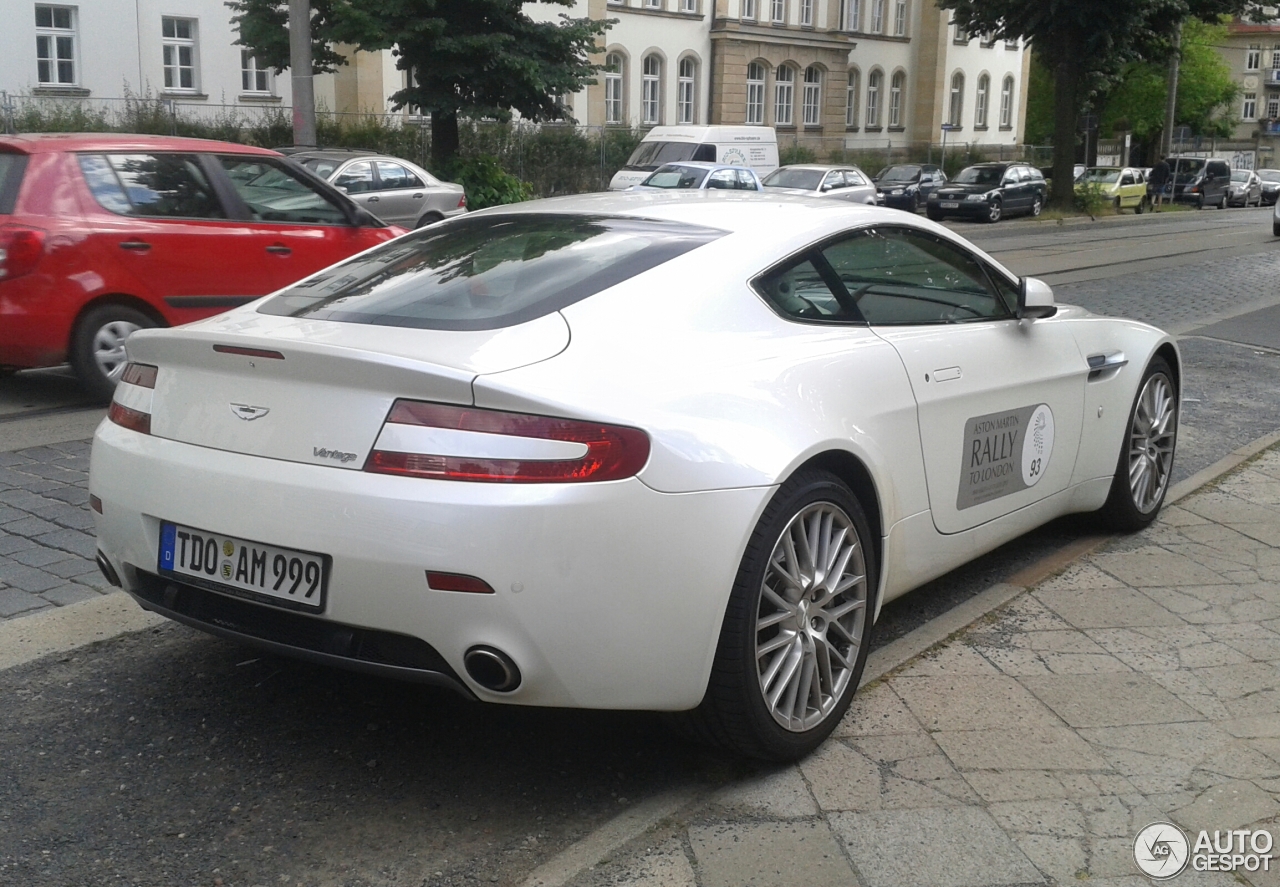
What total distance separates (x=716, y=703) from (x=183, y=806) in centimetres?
123

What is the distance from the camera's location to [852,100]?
2154 inches

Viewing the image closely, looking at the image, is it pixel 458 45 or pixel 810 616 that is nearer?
pixel 810 616

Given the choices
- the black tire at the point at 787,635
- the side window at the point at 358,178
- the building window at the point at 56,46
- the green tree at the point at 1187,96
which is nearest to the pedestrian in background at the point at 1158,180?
the green tree at the point at 1187,96

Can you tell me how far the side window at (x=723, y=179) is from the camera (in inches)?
1014

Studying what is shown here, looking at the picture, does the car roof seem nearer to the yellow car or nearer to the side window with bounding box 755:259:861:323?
the side window with bounding box 755:259:861:323

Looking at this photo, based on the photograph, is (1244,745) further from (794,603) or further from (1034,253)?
(1034,253)

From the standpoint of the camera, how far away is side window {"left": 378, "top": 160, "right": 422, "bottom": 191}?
22327mm

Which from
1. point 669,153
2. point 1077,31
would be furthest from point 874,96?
point 669,153

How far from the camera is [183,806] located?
3174mm

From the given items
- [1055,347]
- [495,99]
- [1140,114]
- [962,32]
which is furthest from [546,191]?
[1140,114]

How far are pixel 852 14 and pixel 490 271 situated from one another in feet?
175

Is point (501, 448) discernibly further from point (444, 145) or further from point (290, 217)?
point (444, 145)

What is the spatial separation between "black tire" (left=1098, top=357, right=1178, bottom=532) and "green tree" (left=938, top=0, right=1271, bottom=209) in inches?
1329

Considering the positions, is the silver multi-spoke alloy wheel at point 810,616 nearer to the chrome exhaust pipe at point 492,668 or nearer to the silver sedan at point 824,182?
the chrome exhaust pipe at point 492,668
